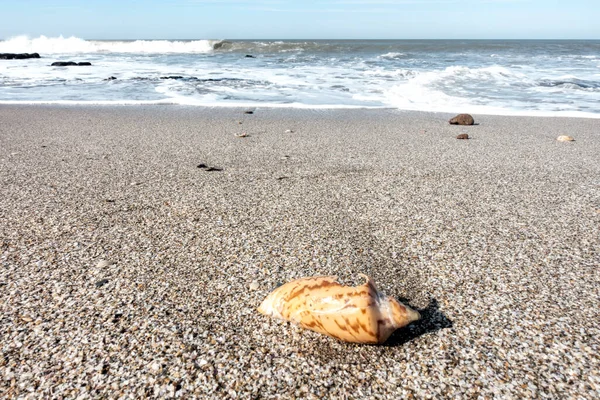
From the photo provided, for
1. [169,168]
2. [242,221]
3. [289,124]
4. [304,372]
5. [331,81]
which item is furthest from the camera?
[331,81]

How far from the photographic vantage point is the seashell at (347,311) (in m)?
1.67

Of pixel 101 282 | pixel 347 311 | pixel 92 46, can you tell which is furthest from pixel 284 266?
pixel 92 46

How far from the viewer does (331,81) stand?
42.7ft

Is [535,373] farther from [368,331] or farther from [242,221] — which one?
[242,221]

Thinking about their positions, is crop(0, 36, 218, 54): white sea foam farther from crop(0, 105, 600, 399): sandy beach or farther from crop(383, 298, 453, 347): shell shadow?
crop(383, 298, 453, 347): shell shadow

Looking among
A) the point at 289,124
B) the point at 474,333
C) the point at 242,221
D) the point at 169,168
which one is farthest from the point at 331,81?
the point at 474,333

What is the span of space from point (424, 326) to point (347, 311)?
424 mm

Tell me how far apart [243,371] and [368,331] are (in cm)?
48

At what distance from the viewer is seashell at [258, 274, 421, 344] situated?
5.48 feet

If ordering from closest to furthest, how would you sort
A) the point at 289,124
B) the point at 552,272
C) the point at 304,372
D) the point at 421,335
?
the point at 304,372, the point at 421,335, the point at 552,272, the point at 289,124

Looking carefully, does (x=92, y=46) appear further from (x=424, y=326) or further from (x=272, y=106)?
(x=424, y=326)

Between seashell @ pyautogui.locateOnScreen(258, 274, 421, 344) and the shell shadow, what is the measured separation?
0.07m

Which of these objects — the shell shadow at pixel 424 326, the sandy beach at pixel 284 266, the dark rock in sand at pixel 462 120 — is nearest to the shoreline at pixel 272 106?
the dark rock in sand at pixel 462 120

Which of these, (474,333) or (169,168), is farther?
(169,168)
